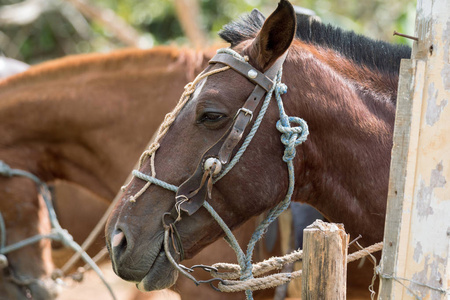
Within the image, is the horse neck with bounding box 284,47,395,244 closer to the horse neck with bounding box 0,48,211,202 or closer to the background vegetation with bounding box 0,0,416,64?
the horse neck with bounding box 0,48,211,202

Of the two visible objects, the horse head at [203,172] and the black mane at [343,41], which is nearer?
the horse head at [203,172]

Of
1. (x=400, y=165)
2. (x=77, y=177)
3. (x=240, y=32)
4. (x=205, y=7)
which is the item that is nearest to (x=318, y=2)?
(x=205, y=7)

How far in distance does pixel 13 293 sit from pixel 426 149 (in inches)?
125

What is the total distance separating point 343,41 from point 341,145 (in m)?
0.54

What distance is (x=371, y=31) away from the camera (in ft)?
35.1

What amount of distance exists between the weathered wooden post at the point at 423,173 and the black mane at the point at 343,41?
2.62ft

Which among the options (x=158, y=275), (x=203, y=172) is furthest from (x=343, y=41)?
(x=158, y=275)

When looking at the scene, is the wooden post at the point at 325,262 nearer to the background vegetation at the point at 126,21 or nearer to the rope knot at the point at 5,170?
the rope knot at the point at 5,170

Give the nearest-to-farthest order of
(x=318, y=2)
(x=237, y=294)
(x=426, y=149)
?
(x=426, y=149) → (x=237, y=294) → (x=318, y=2)

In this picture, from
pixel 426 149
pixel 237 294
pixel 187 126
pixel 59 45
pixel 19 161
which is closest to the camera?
pixel 426 149

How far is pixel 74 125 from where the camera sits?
12.3ft

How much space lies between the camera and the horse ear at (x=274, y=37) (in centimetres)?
216

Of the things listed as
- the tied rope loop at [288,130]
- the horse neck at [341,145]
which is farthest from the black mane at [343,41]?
the tied rope loop at [288,130]

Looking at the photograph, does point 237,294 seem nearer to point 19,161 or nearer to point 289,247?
point 289,247
